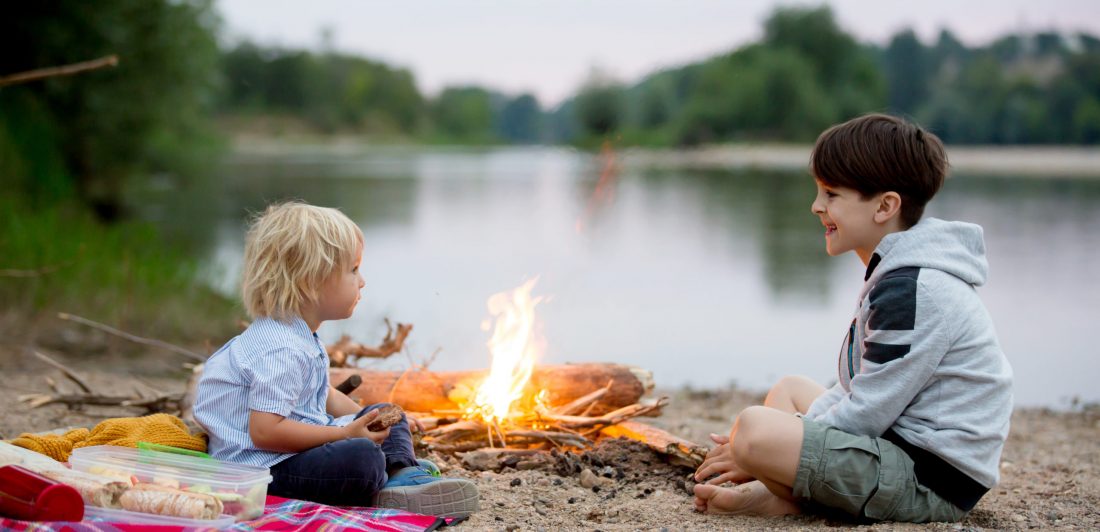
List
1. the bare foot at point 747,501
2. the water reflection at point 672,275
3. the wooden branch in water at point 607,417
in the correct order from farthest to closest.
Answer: the water reflection at point 672,275 → the wooden branch in water at point 607,417 → the bare foot at point 747,501

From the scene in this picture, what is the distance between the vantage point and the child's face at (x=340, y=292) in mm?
3453

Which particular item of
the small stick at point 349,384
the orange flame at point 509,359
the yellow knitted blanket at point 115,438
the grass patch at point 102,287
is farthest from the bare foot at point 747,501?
the grass patch at point 102,287

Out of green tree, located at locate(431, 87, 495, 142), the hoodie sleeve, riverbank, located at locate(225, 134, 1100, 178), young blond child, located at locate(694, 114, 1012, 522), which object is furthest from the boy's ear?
green tree, located at locate(431, 87, 495, 142)

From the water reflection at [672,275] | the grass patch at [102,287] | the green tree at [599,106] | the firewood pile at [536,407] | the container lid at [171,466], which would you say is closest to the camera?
the container lid at [171,466]

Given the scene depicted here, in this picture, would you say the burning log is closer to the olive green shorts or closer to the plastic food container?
the plastic food container

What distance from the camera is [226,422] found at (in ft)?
11.1

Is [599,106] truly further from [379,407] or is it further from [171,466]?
[171,466]

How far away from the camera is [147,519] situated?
299cm

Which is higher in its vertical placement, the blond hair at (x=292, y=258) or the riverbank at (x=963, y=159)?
the blond hair at (x=292, y=258)

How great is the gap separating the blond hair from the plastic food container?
53 cm

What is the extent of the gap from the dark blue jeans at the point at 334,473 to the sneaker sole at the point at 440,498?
0.37ft

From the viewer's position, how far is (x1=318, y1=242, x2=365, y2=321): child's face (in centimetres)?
345

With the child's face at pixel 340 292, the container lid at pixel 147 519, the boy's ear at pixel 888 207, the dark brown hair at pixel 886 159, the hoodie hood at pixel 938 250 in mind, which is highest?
the dark brown hair at pixel 886 159

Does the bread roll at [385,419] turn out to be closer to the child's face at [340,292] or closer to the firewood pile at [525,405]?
the child's face at [340,292]
